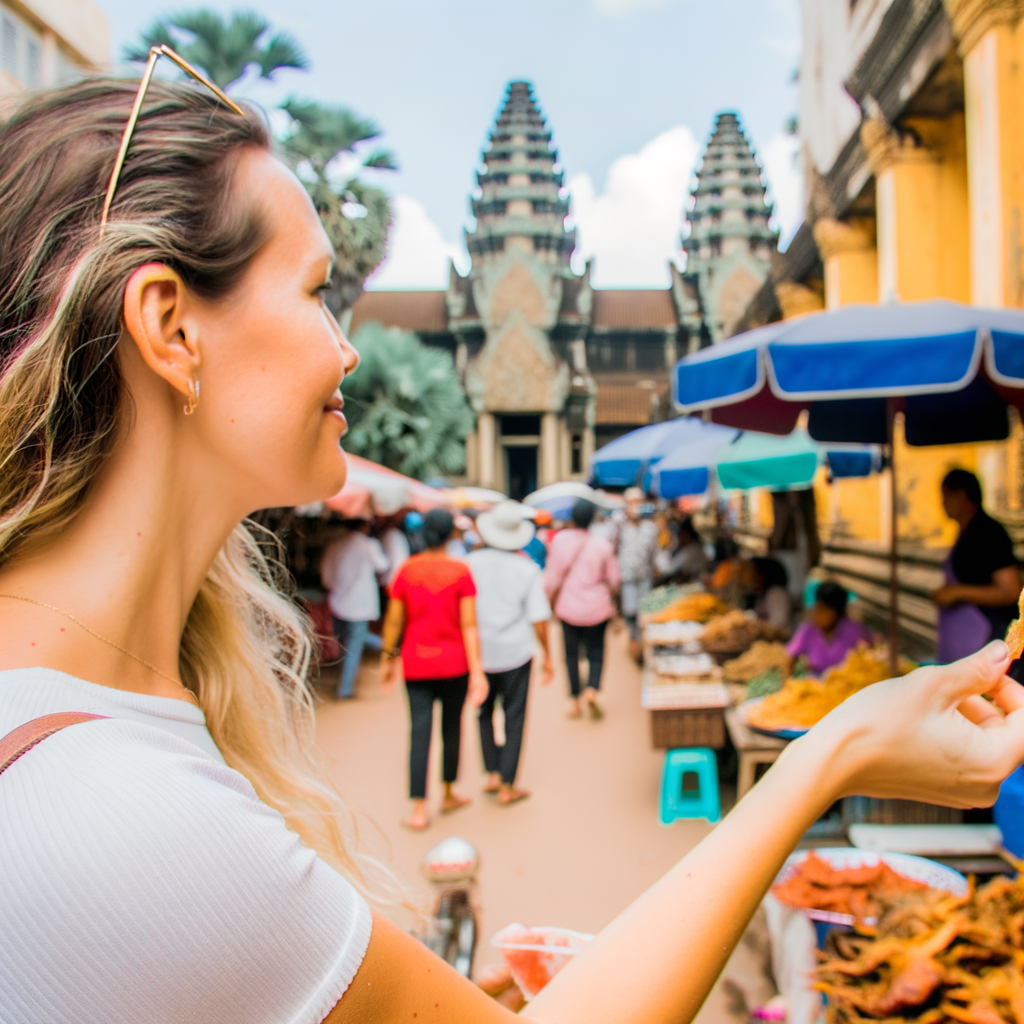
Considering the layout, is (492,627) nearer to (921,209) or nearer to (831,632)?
(831,632)

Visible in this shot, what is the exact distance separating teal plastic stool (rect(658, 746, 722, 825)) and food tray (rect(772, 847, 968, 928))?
202 cm

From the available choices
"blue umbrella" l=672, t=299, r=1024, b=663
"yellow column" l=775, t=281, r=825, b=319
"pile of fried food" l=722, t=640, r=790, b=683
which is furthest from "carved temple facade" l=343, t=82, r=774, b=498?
"blue umbrella" l=672, t=299, r=1024, b=663

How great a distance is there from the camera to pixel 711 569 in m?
10.4

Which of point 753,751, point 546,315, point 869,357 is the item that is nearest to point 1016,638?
point 869,357

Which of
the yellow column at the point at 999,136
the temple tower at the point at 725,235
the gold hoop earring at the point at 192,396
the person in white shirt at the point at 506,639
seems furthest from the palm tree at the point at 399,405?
the gold hoop earring at the point at 192,396

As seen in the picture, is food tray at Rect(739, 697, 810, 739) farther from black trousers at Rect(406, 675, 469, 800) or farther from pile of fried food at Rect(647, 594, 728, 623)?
pile of fried food at Rect(647, 594, 728, 623)

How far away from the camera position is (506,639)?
4.95 meters

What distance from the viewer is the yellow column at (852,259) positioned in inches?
356

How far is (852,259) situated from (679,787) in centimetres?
719

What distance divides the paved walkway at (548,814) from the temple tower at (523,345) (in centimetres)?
2216

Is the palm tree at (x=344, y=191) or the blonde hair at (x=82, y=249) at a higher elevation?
the palm tree at (x=344, y=191)

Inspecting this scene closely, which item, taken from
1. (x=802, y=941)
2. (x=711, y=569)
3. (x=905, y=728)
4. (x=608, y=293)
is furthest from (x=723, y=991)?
(x=608, y=293)

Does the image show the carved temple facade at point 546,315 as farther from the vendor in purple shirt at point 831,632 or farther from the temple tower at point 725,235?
the vendor in purple shirt at point 831,632

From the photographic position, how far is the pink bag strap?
1.56ft
